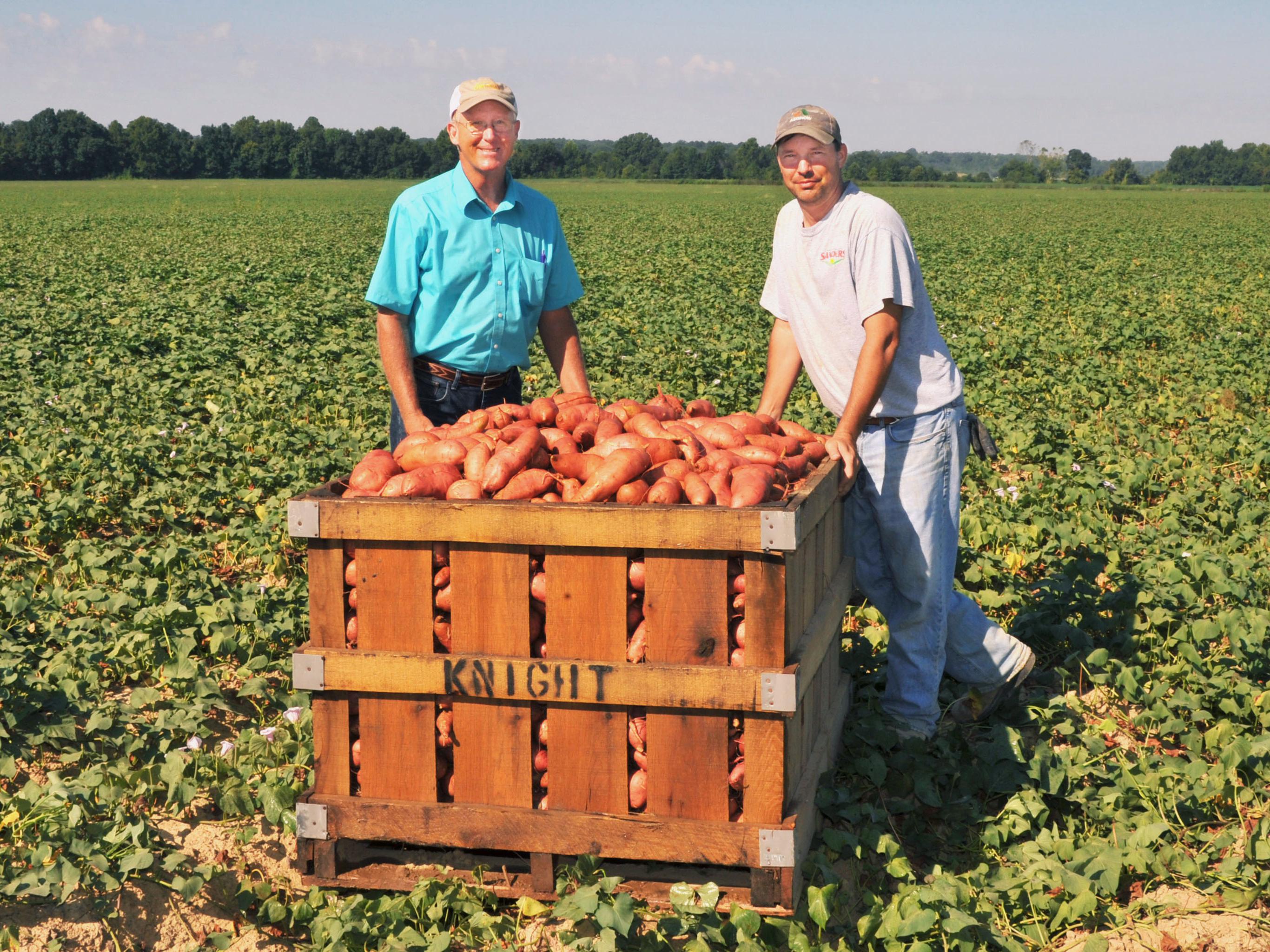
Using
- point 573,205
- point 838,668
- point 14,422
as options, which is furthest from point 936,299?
point 573,205

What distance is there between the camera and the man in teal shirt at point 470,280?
4.10m

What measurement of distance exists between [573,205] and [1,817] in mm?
51246

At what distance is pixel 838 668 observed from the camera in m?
4.04

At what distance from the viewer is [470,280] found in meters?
4.28

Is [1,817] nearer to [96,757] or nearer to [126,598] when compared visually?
[96,757]

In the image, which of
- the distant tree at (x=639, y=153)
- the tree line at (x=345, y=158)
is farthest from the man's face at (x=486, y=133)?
the distant tree at (x=639, y=153)

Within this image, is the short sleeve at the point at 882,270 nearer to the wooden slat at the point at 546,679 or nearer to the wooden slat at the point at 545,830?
the wooden slat at the point at 546,679

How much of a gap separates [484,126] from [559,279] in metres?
0.71

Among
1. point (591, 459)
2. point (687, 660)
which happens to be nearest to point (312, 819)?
point (687, 660)

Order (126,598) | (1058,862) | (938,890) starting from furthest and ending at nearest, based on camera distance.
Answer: (126,598)
(1058,862)
(938,890)

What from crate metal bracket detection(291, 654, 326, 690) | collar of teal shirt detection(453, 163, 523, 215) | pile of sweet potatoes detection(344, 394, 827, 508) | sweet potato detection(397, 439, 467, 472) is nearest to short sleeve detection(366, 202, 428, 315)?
collar of teal shirt detection(453, 163, 523, 215)

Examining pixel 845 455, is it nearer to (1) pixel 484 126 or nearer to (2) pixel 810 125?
(2) pixel 810 125

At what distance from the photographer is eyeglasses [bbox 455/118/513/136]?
13.3 feet

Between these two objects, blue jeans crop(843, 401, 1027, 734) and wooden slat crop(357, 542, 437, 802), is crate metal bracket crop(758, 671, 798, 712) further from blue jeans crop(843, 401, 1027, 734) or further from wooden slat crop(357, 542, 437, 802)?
blue jeans crop(843, 401, 1027, 734)
